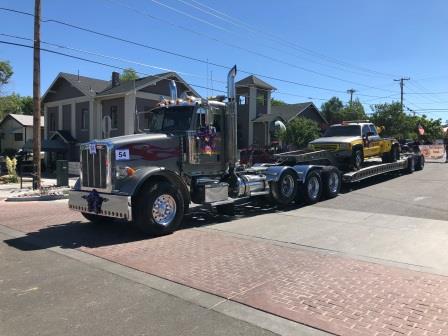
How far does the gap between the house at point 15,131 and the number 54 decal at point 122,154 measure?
4792 centimetres

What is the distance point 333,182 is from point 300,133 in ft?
64.1

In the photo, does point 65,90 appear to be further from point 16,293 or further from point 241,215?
point 16,293

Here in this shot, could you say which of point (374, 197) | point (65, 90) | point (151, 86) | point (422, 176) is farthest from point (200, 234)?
point (65, 90)

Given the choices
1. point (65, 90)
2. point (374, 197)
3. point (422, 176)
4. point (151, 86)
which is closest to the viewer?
point (374, 197)

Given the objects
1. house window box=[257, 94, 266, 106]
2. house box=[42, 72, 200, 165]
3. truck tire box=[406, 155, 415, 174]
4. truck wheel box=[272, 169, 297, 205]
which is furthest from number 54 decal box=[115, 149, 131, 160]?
house window box=[257, 94, 266, 106]

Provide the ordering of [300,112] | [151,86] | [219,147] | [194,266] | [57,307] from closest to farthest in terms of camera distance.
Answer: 1. [57,307]
2. [194,266]
3. [219,147]
4. [151,86]
5. [300,112]

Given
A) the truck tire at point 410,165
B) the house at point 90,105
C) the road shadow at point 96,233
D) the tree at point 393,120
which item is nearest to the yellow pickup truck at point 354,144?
the truck tire at point 410,165

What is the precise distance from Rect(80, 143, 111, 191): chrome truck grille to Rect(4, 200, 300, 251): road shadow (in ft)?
3.30

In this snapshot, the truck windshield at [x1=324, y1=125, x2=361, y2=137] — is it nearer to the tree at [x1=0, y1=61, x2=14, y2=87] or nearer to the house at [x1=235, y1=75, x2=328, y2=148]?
the house at [x1=235, y1=75, x2=328, y2=148]

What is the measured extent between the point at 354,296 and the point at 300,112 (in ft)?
133

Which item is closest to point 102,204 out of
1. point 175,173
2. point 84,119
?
point 175,173

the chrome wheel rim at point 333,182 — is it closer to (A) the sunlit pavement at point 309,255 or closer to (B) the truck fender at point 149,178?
(A) the sunlit pavement at point 309,255

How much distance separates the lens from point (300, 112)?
45.3m

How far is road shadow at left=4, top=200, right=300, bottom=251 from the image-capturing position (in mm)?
9145
